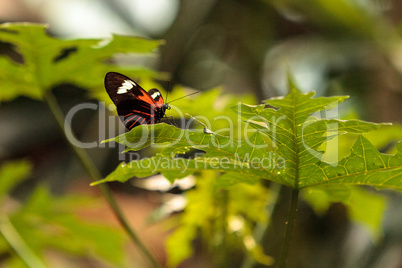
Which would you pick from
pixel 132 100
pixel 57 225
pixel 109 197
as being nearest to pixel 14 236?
pixel 57 225

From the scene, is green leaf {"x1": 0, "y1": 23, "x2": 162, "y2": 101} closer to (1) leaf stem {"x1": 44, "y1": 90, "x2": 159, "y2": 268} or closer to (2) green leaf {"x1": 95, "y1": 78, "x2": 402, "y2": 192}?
(1) leaf stem {"x1": 44, "y1": 90, "x2": 159, "y2": 268}

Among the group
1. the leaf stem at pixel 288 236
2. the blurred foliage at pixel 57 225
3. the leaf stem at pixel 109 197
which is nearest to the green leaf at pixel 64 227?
the blurred foliage at pixel 57 225

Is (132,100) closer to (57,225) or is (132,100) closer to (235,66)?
(57,225)

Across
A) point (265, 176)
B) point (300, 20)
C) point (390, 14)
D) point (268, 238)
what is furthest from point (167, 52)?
point (265, 176)

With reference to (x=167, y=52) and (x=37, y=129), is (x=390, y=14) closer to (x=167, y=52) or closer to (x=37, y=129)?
(x=167, y=52)

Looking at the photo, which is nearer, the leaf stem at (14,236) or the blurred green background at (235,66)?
the leaf stem at (14,236)

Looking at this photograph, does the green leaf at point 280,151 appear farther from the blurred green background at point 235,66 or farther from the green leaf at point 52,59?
the blurred green background at point 235,66
